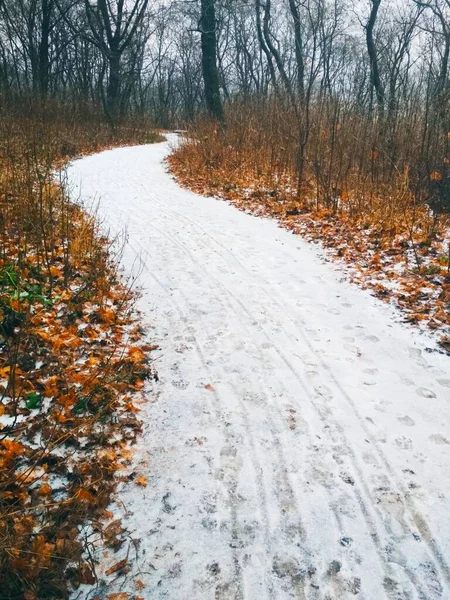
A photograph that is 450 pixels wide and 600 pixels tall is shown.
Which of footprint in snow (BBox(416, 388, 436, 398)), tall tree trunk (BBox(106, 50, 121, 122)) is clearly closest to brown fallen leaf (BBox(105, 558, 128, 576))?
footprint in snow (BBox(416, 388, 436, 398))

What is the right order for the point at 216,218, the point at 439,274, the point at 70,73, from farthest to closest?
the point at 70,73, the point at 216,218, the point at 439,274

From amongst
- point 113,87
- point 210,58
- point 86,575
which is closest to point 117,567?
point 86,575

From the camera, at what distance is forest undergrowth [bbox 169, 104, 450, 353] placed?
4.75 metres

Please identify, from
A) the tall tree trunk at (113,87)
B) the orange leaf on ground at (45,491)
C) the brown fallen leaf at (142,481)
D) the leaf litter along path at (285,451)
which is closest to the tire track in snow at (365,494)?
the leaf litter along path at (285,451)

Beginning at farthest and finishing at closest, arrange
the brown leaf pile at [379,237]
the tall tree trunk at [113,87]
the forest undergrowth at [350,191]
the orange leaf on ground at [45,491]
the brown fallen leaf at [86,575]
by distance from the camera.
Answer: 1. the tall tree trunk at [113,87]
2. the forest undergrowth at [350,191]
3. the brown leaf pile at [379,237]
4. the orange leaf on ground at [45,491]
5. the brown fallen leaf at [86,575]

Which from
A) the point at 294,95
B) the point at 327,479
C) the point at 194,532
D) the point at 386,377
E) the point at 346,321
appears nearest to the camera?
the point at 194,532

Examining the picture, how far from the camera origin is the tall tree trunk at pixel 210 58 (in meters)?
13.2

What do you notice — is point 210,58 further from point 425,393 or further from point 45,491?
point 45,491

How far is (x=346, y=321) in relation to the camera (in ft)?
13.1

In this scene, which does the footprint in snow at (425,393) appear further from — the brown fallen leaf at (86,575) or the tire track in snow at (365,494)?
the brown fallen leaf at (86,575)

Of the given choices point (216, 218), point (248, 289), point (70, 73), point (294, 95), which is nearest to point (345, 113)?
point (294, 95)

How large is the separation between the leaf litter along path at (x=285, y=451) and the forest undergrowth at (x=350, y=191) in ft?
2.30

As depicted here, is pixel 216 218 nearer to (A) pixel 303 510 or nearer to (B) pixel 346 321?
(B) pixel 346 321

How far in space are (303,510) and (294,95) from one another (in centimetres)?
785
